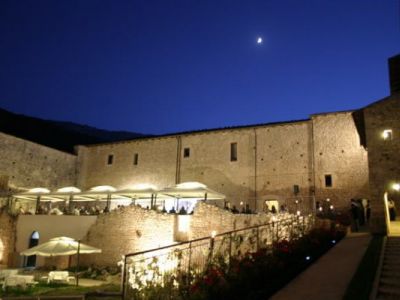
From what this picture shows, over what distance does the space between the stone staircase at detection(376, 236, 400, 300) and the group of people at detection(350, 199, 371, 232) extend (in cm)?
423

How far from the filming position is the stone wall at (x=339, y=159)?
22031 millimetres

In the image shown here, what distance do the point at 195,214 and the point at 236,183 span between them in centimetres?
786

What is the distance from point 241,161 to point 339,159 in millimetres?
6134

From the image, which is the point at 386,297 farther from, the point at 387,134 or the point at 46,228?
the point at 46,228

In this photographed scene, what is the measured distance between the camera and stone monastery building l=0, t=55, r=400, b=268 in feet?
73.3

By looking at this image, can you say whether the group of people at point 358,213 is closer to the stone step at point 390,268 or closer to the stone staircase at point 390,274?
the stone staircase at point 390,274

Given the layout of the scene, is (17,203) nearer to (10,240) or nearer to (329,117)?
(10,240)

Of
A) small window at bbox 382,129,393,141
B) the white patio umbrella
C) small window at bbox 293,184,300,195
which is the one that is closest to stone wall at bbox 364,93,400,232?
small window at bbox 382,129,393,141

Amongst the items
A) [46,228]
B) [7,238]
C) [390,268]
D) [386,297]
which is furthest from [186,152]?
[386,297]

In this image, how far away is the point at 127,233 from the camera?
19.7 metres

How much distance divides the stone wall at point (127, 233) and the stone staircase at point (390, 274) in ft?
33.7

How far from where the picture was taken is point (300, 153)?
23938 millimetres

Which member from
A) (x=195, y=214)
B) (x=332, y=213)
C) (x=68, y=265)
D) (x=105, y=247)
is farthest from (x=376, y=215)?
(x=68, y=265)

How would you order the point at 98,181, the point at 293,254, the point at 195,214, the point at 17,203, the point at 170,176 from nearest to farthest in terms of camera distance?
the point at 293,254 < the point at 195,214 < the point at 17,203 < the point at 170,176 < the point at 98,181
